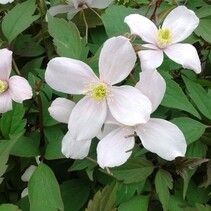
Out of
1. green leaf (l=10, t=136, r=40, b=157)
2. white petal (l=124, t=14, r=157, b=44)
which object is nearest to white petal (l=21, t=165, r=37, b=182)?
green leaf (l=10, t=136, r=40, b=157)

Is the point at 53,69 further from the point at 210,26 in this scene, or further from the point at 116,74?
the point at 210,26

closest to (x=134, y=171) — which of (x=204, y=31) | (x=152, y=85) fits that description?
(x=152, y=85)

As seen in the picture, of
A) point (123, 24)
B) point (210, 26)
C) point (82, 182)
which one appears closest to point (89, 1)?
point (123, 24)

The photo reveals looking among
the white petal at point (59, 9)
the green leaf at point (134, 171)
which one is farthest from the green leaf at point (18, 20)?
the green leaf at point (134, 171)

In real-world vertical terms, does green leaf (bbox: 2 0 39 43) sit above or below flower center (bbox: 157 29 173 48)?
below

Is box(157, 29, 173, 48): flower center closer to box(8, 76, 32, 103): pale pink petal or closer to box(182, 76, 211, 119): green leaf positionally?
box(182, 76, 211, 119): green leaf
